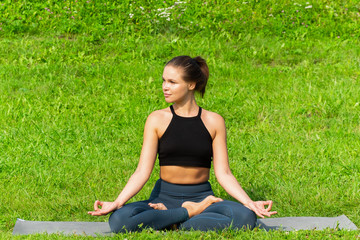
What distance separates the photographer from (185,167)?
16.6ft

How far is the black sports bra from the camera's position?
16.6ft

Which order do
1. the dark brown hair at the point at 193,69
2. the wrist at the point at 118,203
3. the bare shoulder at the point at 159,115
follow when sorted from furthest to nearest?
the bare shoulder at the point at 159,115, the dark brown hair at the point at 193,69, the wrist at the point at 118,203

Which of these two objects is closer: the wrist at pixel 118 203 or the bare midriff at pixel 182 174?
the wrist at pixel 118 203

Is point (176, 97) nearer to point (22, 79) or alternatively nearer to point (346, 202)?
point (346, 202)

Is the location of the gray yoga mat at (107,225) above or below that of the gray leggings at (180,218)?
below

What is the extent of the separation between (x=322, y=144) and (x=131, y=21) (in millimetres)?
6126

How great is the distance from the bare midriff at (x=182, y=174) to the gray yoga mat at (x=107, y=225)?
0.67 metres

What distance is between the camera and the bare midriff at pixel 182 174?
5078 millimetres

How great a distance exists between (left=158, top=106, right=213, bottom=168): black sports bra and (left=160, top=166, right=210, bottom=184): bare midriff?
1.5 inches

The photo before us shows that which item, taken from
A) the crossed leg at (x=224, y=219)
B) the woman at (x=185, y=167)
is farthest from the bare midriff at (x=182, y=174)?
the crossed leg at (x=224, y=219)

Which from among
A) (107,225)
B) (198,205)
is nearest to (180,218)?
(198,205)

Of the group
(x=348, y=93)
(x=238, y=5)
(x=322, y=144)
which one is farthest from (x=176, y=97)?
(x=238, y=5)

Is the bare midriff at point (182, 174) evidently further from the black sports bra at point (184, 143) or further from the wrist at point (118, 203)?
the wrist at point (118, 203)

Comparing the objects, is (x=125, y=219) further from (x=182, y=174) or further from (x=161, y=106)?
(x=161, y=106)
